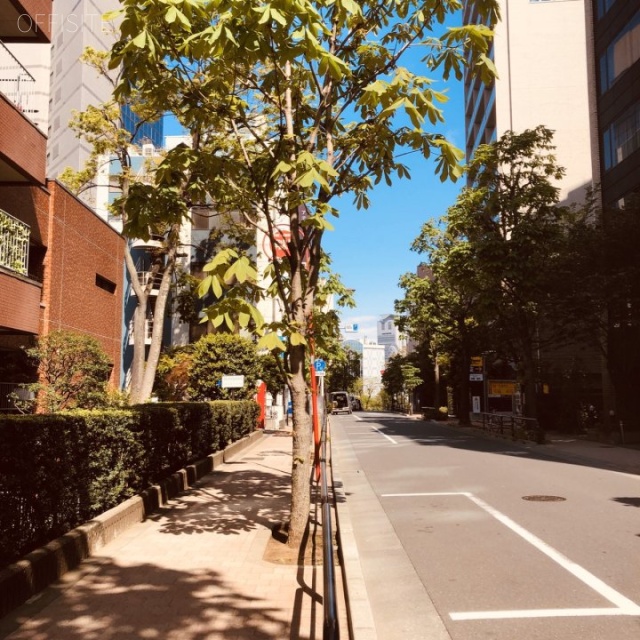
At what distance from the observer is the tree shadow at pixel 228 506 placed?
8930 mm

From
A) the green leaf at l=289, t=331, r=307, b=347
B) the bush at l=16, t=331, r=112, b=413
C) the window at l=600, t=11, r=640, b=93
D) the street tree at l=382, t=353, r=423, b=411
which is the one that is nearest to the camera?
the green leaf at l=289, t=331, r=307, b=347

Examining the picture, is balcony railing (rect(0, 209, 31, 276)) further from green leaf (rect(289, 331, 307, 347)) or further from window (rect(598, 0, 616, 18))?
window (rect(598, 0, 616, 18))

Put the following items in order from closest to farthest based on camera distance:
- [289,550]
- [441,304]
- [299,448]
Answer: [289,550] → [299,448] → [441,304]

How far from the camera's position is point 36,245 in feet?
61.7

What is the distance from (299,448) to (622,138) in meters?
26.9

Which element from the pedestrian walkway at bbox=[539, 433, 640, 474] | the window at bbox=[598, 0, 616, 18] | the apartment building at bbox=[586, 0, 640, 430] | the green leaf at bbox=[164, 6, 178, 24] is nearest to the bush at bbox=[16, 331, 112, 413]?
the green leaf at bbox=[164, 6, 178, 24]

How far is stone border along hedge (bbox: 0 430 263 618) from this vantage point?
527 centimetres

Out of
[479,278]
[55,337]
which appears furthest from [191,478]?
[479,278]

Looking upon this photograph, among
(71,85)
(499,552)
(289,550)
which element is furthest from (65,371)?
(71,85)

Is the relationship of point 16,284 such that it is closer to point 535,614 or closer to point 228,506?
point 228,506

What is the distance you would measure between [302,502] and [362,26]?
235 inches

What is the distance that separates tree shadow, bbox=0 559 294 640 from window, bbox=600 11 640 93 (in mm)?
28518

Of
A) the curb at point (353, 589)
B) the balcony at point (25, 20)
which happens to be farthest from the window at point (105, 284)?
the curb at point (353, 589)

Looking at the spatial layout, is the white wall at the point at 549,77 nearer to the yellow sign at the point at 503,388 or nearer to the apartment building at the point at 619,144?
the yellow sign at the point at 503,388
